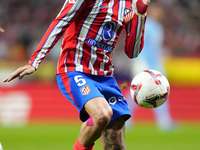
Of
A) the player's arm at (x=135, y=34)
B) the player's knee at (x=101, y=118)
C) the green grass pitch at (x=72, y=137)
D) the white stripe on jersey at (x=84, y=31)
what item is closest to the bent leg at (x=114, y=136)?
the player's knee at (x=101, y=118)

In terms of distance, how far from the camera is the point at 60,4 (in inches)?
579

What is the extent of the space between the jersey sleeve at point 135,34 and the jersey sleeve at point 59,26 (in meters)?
0.68

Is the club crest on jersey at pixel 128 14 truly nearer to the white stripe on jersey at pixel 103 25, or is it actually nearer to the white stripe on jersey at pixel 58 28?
the white stripe on jersey at pixel 103 25

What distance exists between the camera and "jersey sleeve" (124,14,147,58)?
3.77 m

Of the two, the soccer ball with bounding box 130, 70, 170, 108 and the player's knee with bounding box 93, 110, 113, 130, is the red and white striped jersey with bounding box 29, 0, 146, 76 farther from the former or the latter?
the player's knee with bounding box 93, 110, 113, 130

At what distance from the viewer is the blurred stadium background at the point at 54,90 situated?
23.5ft

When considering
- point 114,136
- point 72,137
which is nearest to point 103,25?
point 114,136

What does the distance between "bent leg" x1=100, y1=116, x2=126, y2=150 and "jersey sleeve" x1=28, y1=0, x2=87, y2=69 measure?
983 millimetres

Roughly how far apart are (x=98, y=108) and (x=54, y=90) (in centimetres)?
658

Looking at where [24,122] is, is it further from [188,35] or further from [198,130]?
[188,35]

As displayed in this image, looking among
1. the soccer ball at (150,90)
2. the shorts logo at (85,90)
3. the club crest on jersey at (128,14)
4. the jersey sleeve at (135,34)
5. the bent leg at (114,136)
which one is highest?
the club crest on jersey at (128,14)

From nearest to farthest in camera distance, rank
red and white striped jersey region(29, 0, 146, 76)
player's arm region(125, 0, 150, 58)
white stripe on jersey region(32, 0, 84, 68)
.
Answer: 1. white stripe on jersey region(32, 0, 84, 68)
2. red and white striped jersey region(29, 0, 146, 76)
3. player's arm region(125, 0, 150, 58)

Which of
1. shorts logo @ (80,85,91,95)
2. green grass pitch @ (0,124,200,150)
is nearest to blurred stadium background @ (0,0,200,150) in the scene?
green grass pitch @ (0,124,200,150)

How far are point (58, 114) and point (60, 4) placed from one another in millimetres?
6694
